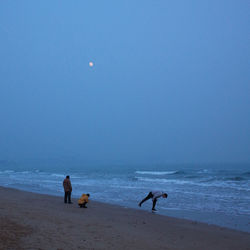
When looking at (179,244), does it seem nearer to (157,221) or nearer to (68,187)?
(157,221)

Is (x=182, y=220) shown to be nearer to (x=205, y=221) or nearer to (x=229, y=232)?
(x=205, y=221)

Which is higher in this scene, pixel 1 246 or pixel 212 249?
pixel 1 246

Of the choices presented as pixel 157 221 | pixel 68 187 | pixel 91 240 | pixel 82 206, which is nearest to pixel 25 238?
pixel 91 240

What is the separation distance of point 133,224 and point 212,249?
302 cm

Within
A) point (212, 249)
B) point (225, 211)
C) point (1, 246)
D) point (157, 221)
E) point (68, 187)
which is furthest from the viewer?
point (68, 187)

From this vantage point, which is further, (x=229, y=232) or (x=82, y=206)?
(x=82, y=206)

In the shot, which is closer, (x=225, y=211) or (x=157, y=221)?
(x=157, y=221)

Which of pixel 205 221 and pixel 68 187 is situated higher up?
pixel 68 187

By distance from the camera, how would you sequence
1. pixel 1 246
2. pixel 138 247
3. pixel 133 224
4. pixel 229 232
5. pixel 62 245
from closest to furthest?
pixel 1 246
pixel 62 245
pixel 138 247
pixel 229 232
pixel 133 224

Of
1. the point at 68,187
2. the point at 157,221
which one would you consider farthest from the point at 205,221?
the point at 68,187

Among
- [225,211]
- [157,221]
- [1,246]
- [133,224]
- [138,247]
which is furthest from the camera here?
[225,211]

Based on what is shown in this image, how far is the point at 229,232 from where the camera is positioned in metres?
8.19

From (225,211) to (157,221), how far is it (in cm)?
390

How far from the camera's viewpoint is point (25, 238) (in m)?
5.55
